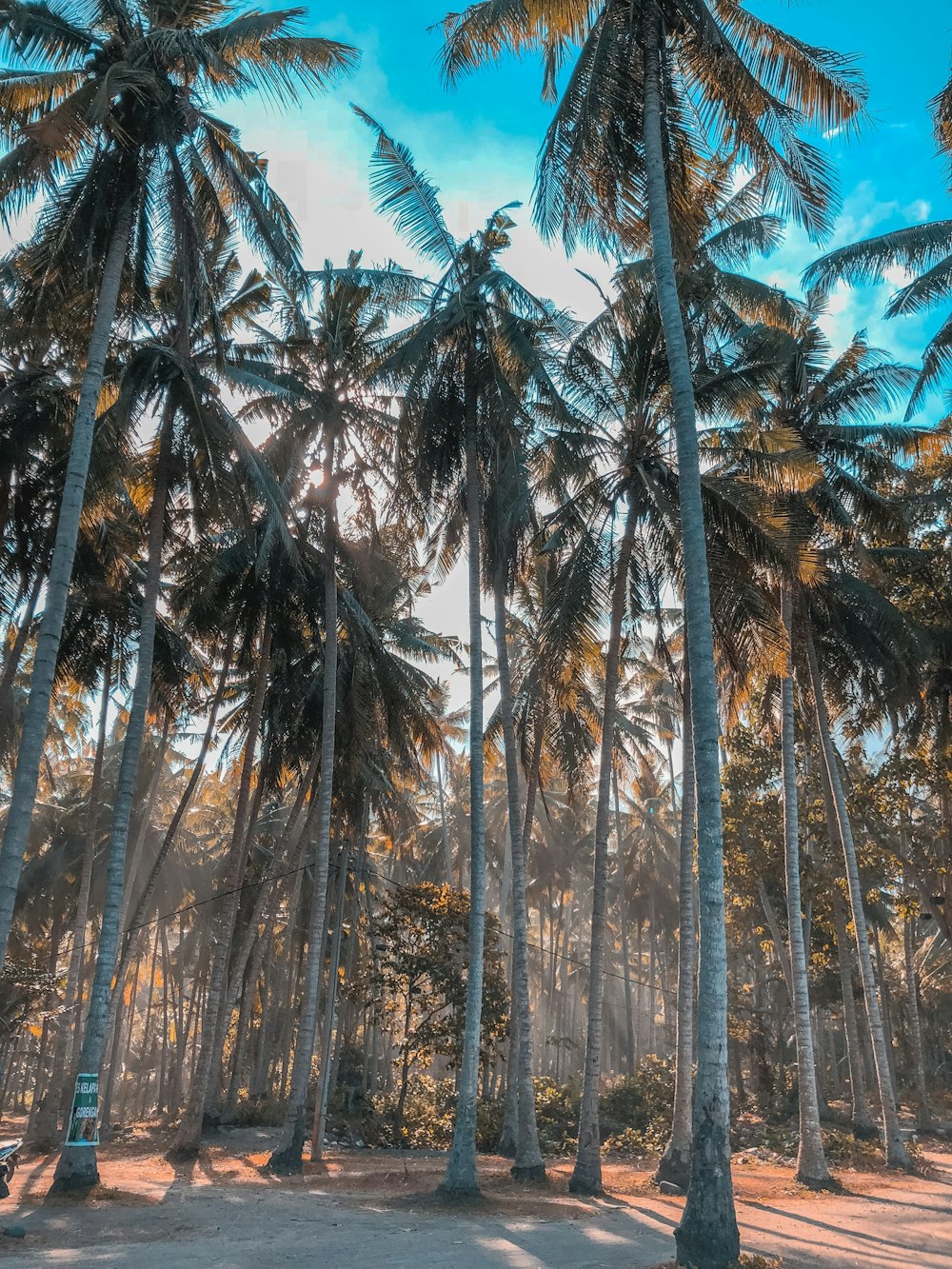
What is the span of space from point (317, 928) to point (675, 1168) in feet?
24.9

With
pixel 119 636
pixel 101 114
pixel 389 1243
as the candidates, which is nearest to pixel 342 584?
pixel 119 636

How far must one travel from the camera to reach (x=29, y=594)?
19.3 m

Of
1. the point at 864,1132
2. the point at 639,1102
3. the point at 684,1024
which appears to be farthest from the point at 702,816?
the point at 639,1102

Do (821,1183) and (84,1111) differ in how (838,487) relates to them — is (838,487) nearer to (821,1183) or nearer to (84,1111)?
(821,1183)

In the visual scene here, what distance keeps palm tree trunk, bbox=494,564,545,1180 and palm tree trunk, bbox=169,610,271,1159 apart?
6420 millimetres

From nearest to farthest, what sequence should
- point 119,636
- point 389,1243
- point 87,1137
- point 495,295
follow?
point 389,1243
point 87,1137
point 495,295
point 119,636

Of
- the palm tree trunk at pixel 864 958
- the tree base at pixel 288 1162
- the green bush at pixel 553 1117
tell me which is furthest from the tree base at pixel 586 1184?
the green bush at pixel 553 1117

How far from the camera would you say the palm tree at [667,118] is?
11.0 metres

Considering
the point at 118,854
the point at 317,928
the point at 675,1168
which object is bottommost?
the point at 675,1168

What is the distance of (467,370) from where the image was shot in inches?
655

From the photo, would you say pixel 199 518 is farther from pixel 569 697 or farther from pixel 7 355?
pixel 569 697

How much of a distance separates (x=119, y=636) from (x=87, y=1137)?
11.1m

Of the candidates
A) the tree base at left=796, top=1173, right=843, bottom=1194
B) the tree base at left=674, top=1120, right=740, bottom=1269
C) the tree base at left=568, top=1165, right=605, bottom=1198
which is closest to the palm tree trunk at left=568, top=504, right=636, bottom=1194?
the tree base at left=568, top=1165, right=605, bottom=1198

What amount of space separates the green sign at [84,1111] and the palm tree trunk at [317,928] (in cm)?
466
